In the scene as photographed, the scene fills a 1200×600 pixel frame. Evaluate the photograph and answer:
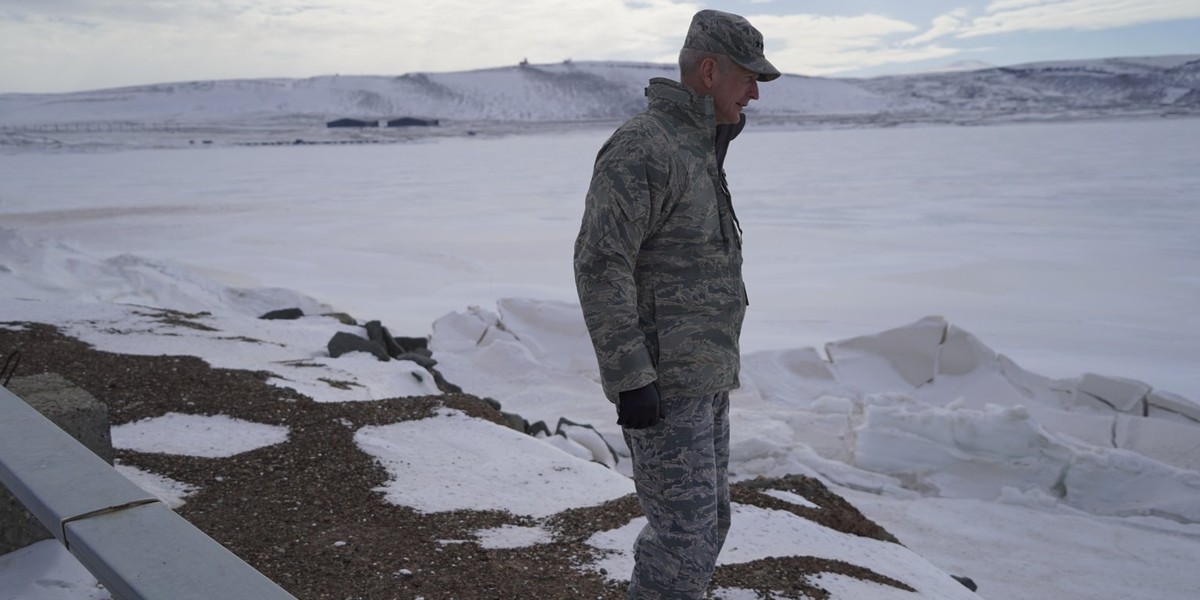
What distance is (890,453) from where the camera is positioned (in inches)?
269

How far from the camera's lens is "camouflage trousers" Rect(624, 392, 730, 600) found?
7.38 feet

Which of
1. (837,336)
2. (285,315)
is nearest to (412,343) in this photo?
(285,315)

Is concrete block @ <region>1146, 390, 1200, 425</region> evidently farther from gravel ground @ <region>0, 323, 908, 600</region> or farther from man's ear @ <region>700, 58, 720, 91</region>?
man's ear @ <region>700, 58, 720, 91</region>

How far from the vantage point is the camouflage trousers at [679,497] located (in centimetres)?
225

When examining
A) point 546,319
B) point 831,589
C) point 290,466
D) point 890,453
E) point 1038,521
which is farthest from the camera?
point 546,319

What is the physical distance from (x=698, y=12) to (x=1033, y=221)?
51.5 feet

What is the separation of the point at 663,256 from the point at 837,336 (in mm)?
7887

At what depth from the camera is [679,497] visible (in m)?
2.25

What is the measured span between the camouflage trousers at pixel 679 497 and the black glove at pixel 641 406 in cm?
10

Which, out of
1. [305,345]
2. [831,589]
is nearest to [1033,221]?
[305,345]

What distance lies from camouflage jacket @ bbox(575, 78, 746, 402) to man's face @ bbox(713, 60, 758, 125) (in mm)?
39

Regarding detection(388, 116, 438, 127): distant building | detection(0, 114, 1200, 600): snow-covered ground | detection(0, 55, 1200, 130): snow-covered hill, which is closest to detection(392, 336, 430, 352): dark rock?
detection(0, 114, 1200, 600): snow-covered ground

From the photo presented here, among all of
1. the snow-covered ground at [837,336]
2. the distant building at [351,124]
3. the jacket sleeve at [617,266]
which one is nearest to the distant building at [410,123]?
the distant building at [351,124]

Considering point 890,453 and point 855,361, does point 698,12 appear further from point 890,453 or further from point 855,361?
point 855,361
